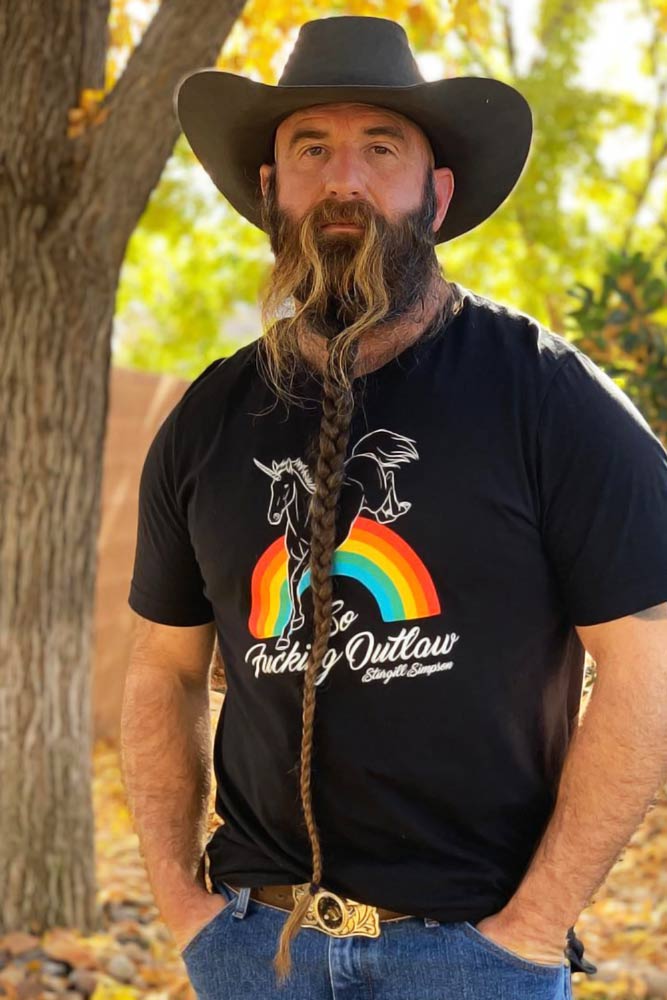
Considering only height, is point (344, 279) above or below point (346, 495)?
above

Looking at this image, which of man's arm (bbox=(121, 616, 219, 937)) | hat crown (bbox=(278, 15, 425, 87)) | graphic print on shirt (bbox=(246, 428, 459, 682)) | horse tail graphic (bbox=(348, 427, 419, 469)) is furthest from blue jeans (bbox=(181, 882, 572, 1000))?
hat crown (bbox=(278, 15, 425, 87))

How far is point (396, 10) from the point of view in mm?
5781

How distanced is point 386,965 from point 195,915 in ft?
1.36

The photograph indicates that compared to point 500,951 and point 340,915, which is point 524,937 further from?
point 340,915

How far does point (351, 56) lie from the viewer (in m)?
2.37

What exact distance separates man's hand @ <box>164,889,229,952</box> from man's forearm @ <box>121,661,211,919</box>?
0.46 feet

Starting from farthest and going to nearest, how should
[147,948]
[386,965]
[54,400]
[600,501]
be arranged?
[147,948] < [54,400] < [386,965] < [600,501]

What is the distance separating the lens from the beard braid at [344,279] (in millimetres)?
2248

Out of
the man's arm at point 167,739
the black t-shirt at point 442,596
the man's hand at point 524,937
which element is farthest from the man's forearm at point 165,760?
the man's hand at point 524,937

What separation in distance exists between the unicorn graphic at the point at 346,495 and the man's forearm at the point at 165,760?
19.1 inches

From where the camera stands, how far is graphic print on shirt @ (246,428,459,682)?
2055 mm

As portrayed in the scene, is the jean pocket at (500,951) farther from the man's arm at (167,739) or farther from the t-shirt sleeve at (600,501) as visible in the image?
the man's arm at (167,739)

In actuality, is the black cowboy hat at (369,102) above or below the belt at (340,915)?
above

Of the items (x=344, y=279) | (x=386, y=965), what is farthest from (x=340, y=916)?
(x=344, y=279)
